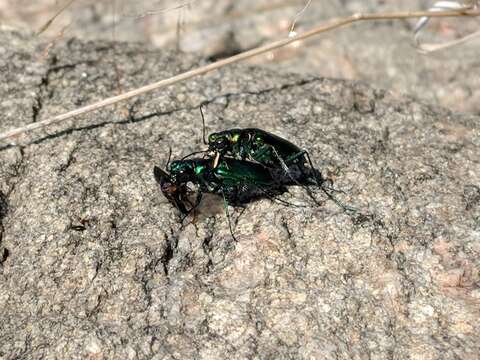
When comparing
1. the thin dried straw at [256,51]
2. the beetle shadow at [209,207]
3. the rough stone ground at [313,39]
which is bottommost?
the rough stone ground at [313,39]

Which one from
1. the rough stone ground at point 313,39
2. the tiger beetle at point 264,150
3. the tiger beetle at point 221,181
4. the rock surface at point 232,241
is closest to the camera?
the rock surface at point 232,241

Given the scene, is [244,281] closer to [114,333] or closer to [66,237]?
[114,333]

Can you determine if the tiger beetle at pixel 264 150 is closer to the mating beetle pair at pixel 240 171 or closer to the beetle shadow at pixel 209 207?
the mating beetle pair at pixel 240 171

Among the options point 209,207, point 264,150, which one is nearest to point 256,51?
point 264,150

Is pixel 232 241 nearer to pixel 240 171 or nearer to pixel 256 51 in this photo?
pixel 240 171

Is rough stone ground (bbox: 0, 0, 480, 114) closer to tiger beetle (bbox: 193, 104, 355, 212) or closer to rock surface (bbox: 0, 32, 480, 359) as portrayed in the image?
Result: rock surface (bbox: 0, 32, 480, 359)

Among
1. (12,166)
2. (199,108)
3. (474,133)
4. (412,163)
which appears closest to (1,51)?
(12,166)

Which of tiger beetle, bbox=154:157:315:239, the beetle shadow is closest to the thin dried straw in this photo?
Answer: tiger beetle, bbox=154:157:315:239

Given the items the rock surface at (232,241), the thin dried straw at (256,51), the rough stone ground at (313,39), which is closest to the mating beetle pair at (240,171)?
the rock surface at (232,241)
